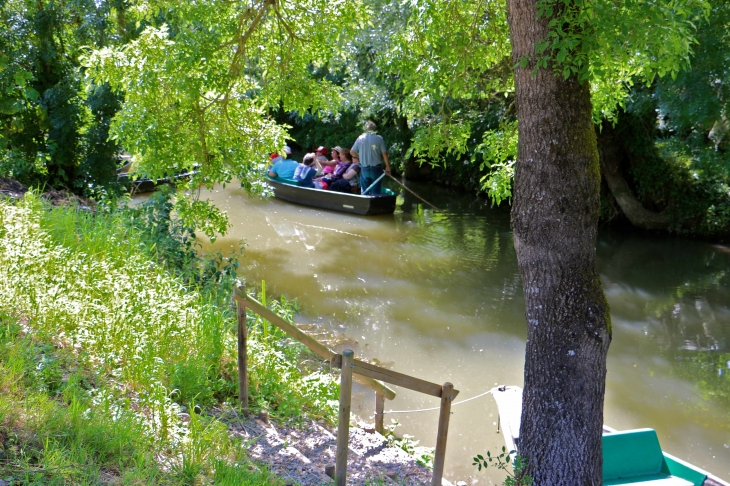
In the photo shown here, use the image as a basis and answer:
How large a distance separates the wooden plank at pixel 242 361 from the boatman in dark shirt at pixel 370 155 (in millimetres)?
9410

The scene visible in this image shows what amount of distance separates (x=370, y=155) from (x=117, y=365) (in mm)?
10391

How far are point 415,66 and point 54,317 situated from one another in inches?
134

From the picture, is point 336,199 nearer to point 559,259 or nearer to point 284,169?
point 284,169

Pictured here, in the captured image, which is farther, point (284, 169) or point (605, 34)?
point (284, 169)

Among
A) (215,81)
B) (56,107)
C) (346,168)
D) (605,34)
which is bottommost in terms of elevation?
(346,168)

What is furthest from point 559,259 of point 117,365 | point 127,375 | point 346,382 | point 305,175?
point 305,175

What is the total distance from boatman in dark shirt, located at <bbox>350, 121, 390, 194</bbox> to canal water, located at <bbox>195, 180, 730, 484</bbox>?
0.91m

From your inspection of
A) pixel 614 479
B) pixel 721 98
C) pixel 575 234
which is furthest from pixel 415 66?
pixel 721 98

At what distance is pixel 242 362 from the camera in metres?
4.78

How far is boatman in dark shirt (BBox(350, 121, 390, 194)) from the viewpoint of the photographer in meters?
14.1

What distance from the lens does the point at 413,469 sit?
189 inches

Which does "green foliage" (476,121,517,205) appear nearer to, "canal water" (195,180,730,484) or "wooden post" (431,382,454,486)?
"wooden post" (431,382,454,486)

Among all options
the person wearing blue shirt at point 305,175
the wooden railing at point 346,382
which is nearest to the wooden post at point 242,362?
the wooden railing at point 346,382

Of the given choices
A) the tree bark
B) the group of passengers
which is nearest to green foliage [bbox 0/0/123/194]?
the group of passengers
